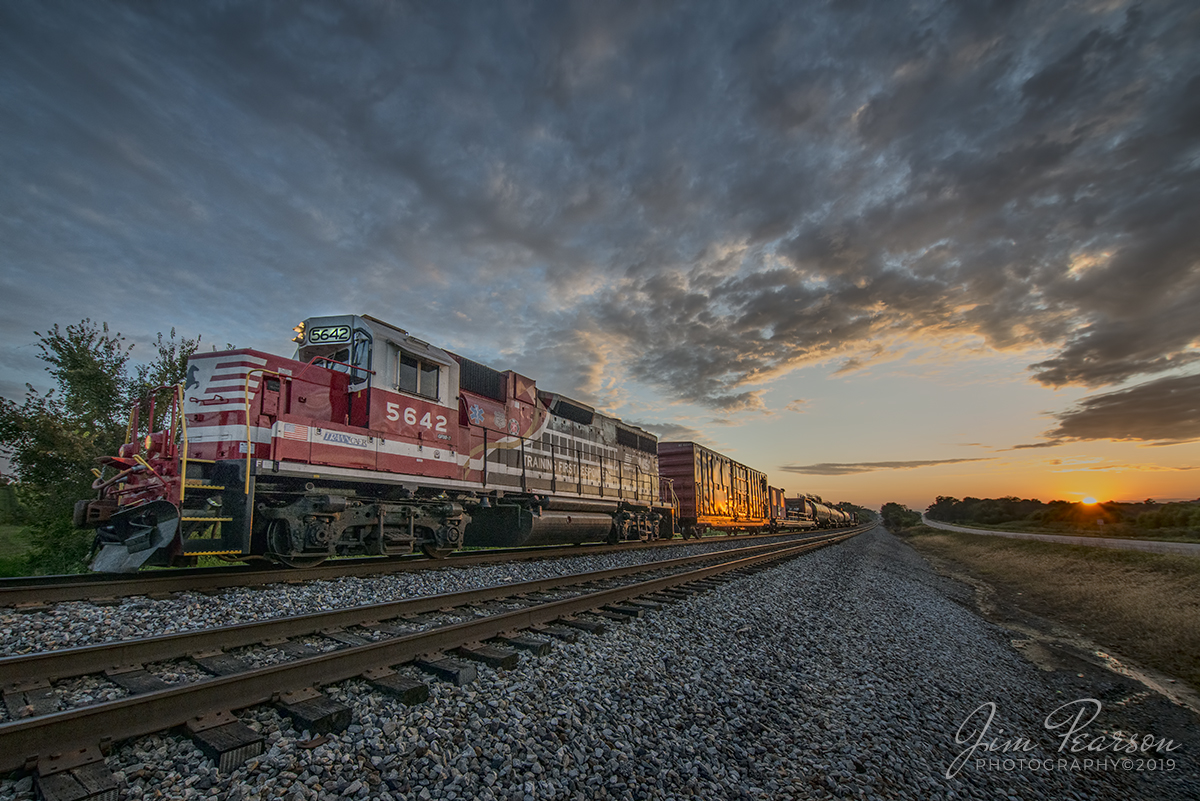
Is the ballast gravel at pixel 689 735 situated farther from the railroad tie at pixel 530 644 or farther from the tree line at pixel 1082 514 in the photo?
the tree line at pixel 1082 514

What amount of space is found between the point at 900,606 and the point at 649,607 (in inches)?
221

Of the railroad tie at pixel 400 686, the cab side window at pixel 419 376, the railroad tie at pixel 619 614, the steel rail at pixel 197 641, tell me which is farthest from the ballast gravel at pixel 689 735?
the cab side window at pixel 419 376

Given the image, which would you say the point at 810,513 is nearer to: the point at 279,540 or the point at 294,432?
the point at 279,540

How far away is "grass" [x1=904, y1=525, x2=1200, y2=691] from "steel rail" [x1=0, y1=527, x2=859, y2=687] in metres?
10.6

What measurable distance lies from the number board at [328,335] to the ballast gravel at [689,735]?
6042 millimetres

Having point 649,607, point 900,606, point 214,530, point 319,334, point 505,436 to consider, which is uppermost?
point 319,334

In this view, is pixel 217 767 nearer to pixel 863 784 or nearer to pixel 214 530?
pixel 863 784

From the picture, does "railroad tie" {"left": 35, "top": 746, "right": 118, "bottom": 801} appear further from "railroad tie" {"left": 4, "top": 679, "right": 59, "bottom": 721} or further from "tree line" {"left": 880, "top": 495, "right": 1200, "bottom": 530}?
"tree line" {"left": 880, "top": 495, "right": 1200, "bottom": 530}

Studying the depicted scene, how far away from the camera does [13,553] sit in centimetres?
1145

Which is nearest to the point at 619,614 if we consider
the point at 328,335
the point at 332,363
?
the point at 332,363

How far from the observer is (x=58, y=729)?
2.61 m

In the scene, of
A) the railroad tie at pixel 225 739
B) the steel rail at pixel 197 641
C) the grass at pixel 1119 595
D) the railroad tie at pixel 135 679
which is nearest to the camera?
the railroad tie at pixel 225 739

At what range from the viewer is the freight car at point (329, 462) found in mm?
6496

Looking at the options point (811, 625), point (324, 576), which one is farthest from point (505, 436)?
point (811, 625)
